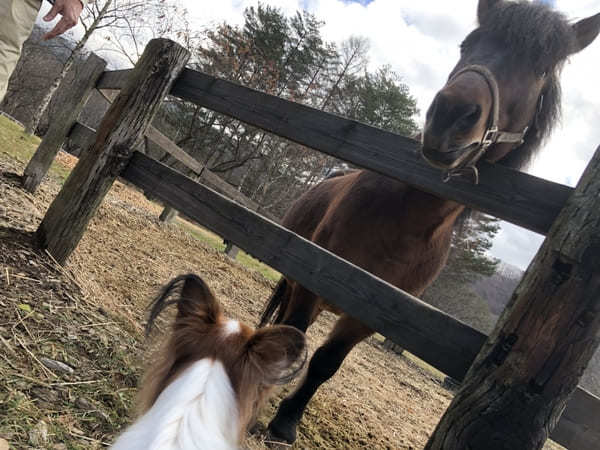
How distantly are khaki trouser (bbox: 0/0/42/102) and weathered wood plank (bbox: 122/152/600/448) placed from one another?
1.35 metres

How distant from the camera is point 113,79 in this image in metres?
4.41

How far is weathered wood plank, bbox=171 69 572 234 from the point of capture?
1.52 metres

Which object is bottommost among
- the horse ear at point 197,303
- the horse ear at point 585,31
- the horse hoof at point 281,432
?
A: the horse hoof at point 281,432

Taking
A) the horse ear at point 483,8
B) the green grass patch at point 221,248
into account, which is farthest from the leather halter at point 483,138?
the green grass patch at point 221,248

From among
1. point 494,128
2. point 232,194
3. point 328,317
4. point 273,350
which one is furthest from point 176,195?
point 328,317

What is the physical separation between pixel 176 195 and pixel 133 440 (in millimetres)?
1660

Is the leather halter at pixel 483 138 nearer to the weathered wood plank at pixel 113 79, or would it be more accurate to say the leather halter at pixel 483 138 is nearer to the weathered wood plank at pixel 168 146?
the weathered wood plank at pixel 168 146

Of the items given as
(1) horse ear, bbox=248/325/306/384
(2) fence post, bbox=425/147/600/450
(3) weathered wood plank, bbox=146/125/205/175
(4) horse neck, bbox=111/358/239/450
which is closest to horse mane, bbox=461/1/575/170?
(2) fence post, bbox=425/147/600/450

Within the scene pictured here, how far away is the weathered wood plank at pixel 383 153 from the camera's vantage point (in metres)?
1.52

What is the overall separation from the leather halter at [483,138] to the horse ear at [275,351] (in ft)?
3.29

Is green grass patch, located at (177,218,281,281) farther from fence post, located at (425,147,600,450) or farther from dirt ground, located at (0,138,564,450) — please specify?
fence post, located at (425,147,600,450)

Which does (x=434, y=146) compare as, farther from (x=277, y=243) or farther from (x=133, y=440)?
(x=133, y=440)

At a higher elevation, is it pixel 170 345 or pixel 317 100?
pixel 317 100

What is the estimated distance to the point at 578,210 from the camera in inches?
52.8
